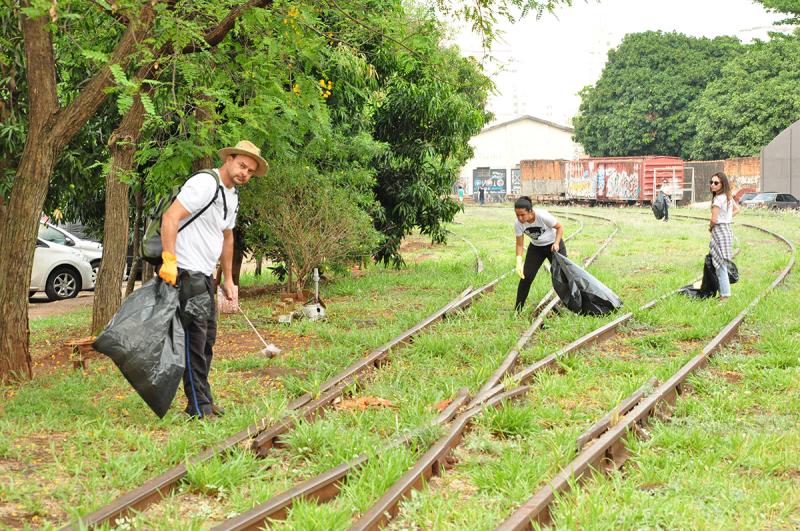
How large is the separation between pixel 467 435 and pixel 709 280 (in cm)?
744

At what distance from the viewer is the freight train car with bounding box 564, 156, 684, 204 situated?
47500 mm

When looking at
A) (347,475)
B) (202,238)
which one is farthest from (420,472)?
(202,238)

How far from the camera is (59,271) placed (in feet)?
62.3

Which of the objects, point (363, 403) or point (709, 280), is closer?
point (363, 403)

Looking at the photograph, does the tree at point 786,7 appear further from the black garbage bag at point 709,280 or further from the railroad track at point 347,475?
the railroad track at point 347,475

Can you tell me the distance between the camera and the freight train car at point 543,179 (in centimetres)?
5547

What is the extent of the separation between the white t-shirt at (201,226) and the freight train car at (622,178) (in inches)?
1696

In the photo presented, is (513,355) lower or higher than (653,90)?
lower

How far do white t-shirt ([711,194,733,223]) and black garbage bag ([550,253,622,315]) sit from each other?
2012mm

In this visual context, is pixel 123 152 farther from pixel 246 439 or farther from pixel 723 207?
pixel 723 207

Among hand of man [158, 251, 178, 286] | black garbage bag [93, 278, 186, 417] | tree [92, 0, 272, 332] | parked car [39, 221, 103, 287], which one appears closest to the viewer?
black garbage bag [93, 278, 186, 417]

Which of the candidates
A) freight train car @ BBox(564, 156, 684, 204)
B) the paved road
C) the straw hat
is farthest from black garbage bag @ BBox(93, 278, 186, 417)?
freight train car @ BBox(564, 156, 684, 204)

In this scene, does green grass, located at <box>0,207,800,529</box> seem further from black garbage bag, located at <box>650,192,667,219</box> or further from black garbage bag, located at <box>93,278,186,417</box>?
black garbage bag, located at <box>650,192,667,219</box>

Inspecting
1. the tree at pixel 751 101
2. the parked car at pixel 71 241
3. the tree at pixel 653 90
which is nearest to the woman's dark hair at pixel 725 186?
the parked car at pixel 71 241
